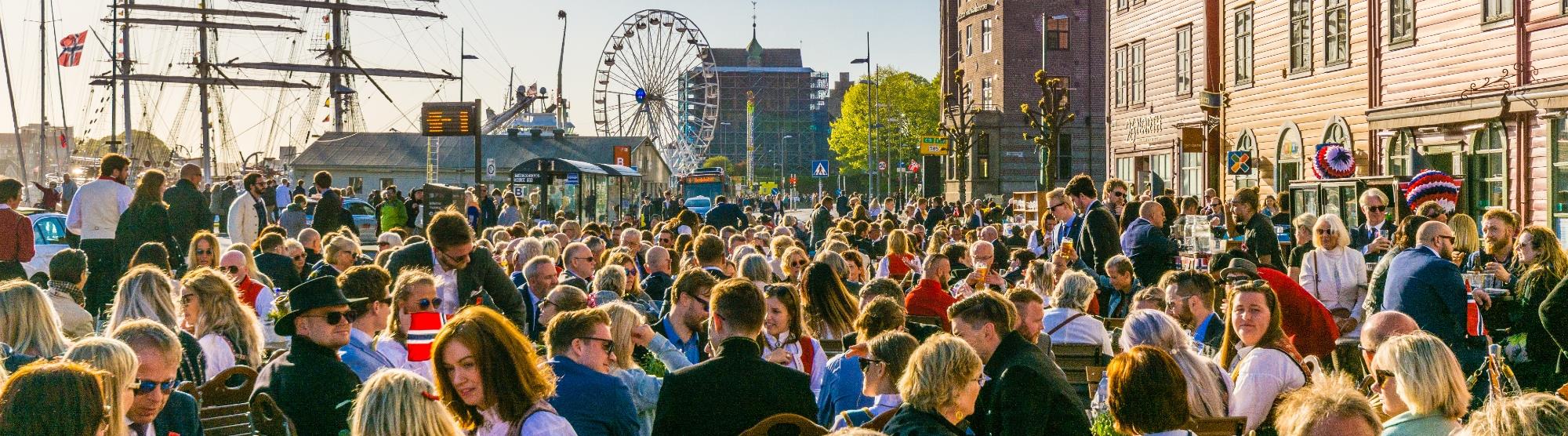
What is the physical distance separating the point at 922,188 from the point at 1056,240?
5186cm

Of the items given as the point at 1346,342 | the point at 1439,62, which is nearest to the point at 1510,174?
the point at 1439,62

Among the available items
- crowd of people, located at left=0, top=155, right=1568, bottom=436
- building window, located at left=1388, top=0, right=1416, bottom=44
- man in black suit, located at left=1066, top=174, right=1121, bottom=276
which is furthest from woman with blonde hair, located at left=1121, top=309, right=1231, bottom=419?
building window, located at left=1388, top=0, right=1416, bottom=44

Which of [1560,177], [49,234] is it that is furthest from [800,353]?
[49,234]

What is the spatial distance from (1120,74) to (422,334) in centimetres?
3403

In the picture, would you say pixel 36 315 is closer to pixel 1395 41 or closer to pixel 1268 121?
pixel 1395 41

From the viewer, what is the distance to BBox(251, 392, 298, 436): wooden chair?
5.57 metres

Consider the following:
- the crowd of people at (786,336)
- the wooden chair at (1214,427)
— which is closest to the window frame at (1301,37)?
the crowd of people at (786,336)

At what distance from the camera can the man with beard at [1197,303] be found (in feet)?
27.2

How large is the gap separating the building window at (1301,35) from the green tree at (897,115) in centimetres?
5988

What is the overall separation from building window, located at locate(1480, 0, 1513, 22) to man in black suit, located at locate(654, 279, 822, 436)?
1690 cm

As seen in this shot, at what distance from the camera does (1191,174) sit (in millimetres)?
33438

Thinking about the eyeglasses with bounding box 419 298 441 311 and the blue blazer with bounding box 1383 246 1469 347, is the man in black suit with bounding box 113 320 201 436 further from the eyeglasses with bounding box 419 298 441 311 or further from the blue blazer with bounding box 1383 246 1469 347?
the blue blazer with bounding box 1383 246 1469 347

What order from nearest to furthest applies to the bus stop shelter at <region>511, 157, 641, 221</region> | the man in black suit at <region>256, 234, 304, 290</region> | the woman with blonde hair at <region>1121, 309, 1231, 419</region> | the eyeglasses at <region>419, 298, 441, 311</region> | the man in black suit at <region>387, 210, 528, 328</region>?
the woman with blonde hair at <region>1121, 309, 1231, 419</region>
the eyeglasses at <region>419, 298, 441, 311</region>
the man in black suit at <region>387, 210, 528, 328</region>
the man in black suit at <region>256, 234, 304, 290</region>
the bus stop shelter at <region>511, 157, 641, 221</region>

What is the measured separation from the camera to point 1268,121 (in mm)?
28234
